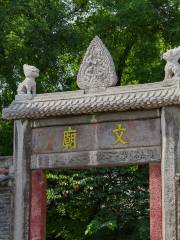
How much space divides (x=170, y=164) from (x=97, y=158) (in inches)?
54.2

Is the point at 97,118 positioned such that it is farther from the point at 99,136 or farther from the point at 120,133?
the point at 120,133

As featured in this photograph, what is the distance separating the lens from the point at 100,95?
11.2 meters

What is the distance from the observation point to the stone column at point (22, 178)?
1148 cm

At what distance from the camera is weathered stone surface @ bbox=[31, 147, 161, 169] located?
10.8 m

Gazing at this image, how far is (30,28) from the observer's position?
614 inches

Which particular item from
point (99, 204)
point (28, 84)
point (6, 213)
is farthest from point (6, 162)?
point (99, 204)

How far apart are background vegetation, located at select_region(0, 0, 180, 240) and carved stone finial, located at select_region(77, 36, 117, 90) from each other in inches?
143

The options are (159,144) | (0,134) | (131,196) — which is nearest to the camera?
(159,144)

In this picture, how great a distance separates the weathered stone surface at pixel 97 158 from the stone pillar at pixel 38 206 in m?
0.23

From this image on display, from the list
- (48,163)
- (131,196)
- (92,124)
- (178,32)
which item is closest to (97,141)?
(92,124)

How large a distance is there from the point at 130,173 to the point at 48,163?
11.9 ft

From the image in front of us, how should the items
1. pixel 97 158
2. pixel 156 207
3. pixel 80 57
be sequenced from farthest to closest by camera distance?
pixel 80 57 → pixel 97 158 → pixel 156 207

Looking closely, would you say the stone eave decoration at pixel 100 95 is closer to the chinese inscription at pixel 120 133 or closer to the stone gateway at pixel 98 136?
the stone gateway at pixel 98 136

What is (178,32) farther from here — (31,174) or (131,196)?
(31,174)
